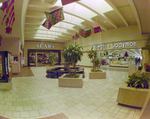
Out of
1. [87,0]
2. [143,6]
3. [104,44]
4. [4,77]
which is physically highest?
[87,0]

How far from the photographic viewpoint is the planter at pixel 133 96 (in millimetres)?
2309

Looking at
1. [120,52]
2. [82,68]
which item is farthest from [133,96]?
[120,52]

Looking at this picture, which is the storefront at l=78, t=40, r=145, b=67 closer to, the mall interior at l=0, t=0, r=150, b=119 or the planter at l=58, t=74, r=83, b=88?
the mall interior at l=0, t=0, r=150, b=119

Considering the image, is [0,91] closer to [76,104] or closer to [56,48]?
[76,104]

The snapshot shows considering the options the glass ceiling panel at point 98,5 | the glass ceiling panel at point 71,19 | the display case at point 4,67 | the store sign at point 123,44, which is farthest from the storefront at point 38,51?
the display case at point 4,67

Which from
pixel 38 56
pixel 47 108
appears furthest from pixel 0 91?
pixel 38 56

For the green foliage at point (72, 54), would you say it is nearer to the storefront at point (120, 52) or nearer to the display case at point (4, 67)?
the display case at point (4, 67)

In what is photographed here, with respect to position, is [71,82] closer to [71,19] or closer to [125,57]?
[71,19]

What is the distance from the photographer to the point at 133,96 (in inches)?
95.0

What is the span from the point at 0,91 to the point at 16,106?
205cm

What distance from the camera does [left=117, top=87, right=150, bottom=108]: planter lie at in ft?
7.57

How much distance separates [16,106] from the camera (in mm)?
2650

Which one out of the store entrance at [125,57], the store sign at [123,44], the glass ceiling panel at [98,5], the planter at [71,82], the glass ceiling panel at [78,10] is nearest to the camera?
the planter at [71,82]

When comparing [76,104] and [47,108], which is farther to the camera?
[76,104]
